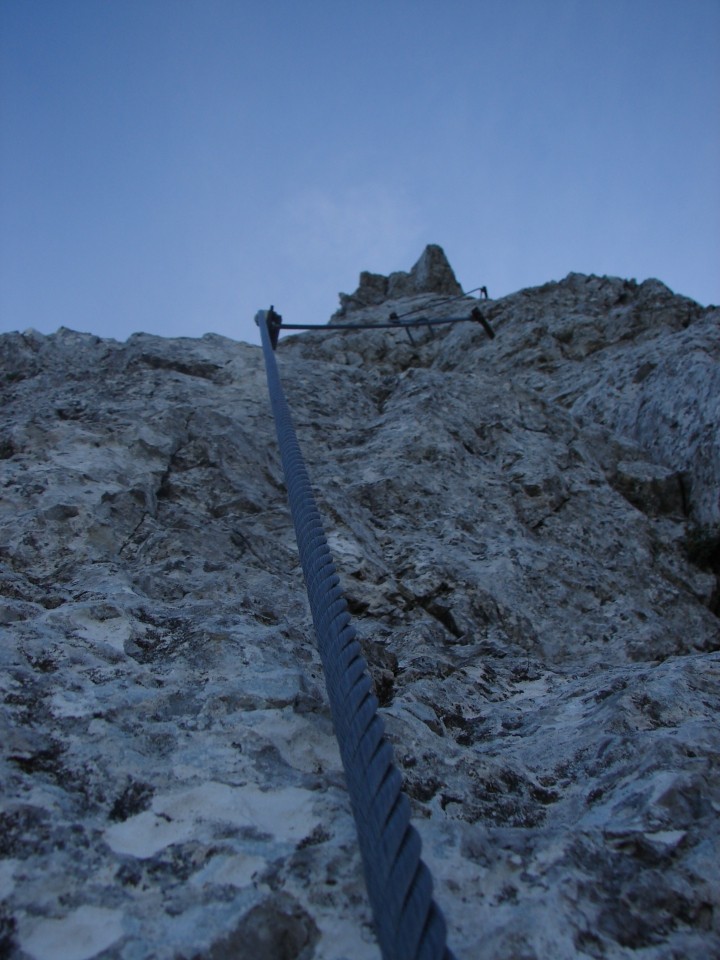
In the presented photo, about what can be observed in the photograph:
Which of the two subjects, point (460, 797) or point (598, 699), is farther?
point (598, 699)

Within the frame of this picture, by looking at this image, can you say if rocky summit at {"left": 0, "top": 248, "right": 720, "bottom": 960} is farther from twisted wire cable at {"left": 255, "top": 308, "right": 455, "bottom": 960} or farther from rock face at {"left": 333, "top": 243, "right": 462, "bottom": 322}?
rock face at {"left": 333, "top": 243, "right": 462, "bottom": 322}

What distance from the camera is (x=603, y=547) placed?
5273 millimetres

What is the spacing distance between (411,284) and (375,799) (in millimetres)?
19511

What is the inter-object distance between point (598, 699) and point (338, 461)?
10.6ft

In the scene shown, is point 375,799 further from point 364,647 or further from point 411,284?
point 411,284

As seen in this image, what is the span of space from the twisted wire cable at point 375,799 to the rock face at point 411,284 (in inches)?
672

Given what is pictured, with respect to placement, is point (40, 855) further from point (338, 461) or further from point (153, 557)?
point (338, 461)

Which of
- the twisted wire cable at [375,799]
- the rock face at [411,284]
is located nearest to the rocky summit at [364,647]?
the twisted wire cable at [375,799]

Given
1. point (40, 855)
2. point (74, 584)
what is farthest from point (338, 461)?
point (40, 855)

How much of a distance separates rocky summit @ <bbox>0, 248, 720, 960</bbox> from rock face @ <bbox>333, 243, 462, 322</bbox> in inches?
481

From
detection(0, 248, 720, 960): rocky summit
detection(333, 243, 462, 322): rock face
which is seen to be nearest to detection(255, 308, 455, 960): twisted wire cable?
detection(0, 248, 720, 960): rocky summit

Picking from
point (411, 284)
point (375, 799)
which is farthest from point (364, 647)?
point (411, 284)

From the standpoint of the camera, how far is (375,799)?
1.65m

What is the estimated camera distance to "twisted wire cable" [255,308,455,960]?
54.0 inches
